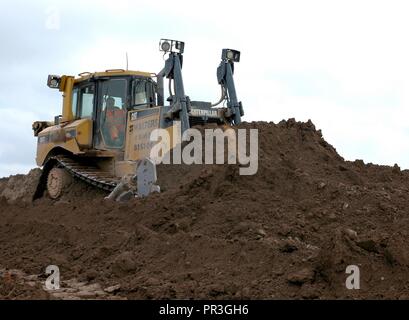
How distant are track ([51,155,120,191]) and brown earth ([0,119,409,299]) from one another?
921 mm

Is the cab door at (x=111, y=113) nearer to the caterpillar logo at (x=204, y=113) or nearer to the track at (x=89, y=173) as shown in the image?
the track at (x=89, y=173)

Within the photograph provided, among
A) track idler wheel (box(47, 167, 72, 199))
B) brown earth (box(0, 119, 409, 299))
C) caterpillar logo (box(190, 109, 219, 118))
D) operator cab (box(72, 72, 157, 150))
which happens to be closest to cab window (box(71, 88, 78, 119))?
operator cab (box(72, 72, 157, 150))

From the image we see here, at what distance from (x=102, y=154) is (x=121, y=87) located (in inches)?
51.0

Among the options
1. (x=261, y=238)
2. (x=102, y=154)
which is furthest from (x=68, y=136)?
(x=261, y=238)

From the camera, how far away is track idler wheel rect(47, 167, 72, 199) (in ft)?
42.2

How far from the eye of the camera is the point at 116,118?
12.3m

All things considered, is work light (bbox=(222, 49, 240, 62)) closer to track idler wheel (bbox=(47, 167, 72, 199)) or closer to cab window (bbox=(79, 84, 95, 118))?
cab window (bbox=(79, 84, 95, 118))

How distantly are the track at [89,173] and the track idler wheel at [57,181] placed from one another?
134 millimetres

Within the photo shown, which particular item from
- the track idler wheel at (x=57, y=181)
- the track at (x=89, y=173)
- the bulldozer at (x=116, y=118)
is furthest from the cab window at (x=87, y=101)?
the track idler wheel at (x=57, y=181)

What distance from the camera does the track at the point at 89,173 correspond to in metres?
11.4

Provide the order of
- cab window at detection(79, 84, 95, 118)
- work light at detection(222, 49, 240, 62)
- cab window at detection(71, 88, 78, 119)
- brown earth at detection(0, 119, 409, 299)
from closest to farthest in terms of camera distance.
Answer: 1. brown earth at detection(0, 119, 409, 299)
2. work light at detection(222, 49, 240, 62)
3. cab window at detection(79, 84, 95, 118)
4. cab window at detection(71, 88, 78, 119)

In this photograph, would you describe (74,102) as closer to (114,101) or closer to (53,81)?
(53,81)
